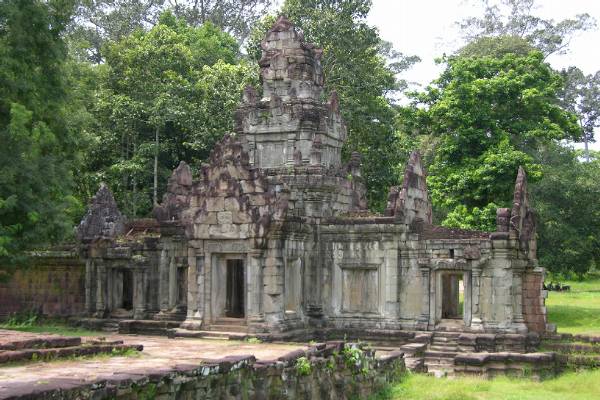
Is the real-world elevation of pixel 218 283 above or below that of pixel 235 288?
above

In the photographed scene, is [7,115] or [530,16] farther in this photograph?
[530,16]

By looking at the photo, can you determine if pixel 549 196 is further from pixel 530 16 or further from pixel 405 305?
pixel 530 16

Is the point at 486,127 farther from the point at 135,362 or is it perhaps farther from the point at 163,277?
the point at 135,362

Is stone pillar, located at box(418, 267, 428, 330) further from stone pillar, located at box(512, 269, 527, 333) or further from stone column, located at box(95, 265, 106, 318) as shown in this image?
stone column, located at box(95, 265, 106, 318)

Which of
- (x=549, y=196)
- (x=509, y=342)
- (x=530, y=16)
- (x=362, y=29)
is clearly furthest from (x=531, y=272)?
(x=530, y=16)

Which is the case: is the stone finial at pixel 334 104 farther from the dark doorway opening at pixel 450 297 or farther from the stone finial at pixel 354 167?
the dark doorway opening at pixel 450 297

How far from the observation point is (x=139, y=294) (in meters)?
23.7

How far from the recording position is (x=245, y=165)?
20.7 meters

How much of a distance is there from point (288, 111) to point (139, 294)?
22.5 feet

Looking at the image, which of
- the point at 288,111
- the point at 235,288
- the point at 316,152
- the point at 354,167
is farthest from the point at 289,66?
the point at 235,288

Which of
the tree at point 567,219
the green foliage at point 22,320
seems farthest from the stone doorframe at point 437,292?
the green foliage at point 22,320

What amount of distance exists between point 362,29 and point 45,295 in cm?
1691

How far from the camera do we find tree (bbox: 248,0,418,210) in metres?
33.7

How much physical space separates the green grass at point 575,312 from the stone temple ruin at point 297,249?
4520 mm
